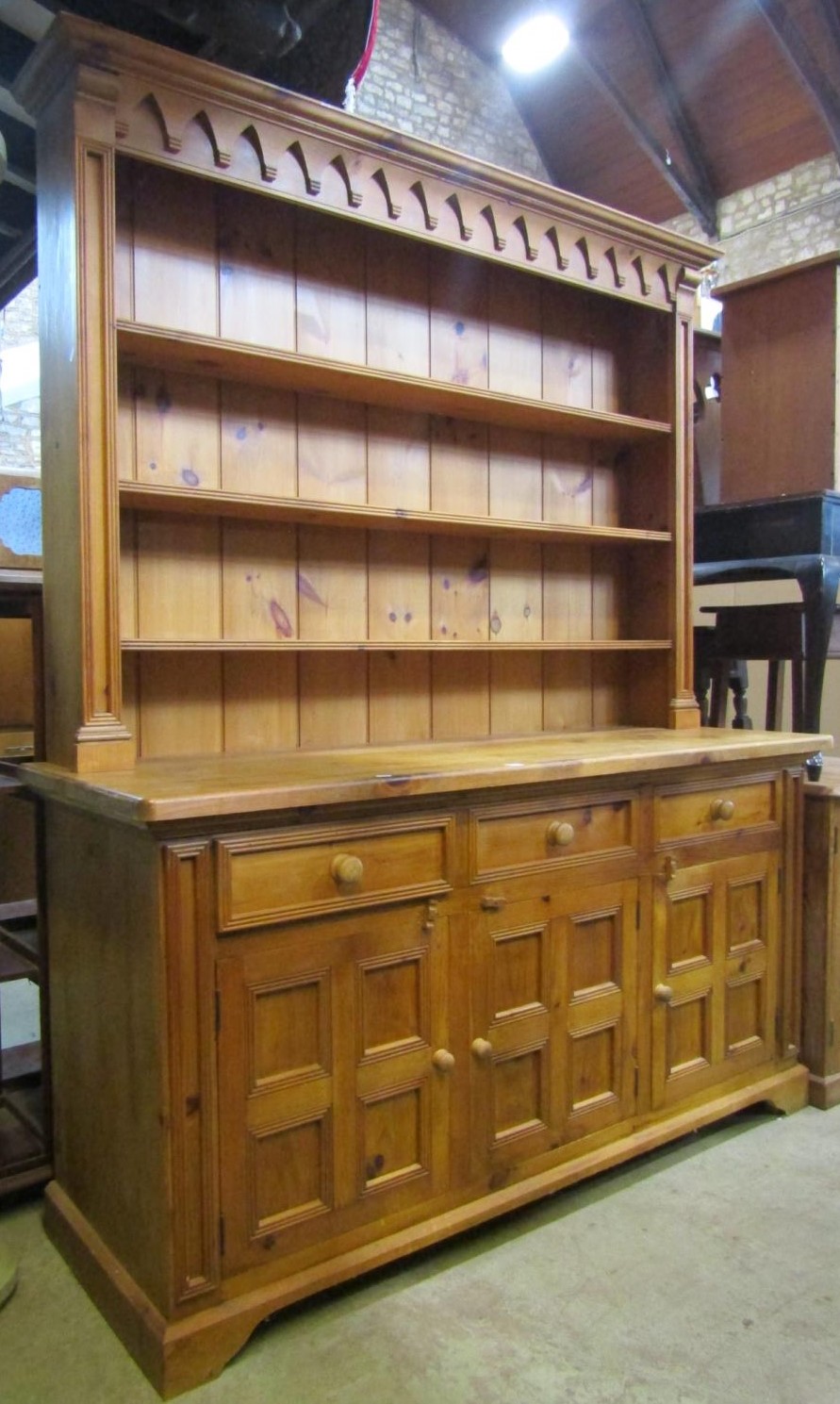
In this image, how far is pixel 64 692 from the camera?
167cm

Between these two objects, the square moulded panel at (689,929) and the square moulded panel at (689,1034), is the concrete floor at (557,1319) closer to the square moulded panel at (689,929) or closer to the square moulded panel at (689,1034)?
the square moulded panel at (689,1034)

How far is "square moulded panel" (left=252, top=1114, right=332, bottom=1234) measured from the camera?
1.46m

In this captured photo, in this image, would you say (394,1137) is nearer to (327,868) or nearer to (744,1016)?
(327,868)

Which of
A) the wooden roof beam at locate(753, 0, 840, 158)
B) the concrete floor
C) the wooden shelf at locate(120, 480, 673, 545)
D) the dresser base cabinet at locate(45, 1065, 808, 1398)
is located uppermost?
the wooden roof beam at locate(753, 0, 840, 158)

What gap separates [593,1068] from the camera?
190 centimetres

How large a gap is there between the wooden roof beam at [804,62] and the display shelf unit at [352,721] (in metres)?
4.01

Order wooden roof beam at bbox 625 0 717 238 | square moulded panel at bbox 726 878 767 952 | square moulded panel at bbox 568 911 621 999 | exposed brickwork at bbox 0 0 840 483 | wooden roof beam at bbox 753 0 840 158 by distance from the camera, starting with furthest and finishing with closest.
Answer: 1. exposed brickwork at bbox 0 0 840 483
2. wooden roof beam at bbox 625 0 717 238
3. wooden roof beam at bbox 753 0 840 158
4. square moulded panel at bbox 726 878 767 952
5. square moulded panel at bbox 568 911 621 999

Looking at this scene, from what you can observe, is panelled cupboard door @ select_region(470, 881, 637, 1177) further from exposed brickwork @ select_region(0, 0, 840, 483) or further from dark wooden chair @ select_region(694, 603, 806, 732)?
exposed brickwork @ select_region(0, 0, 840, 483)

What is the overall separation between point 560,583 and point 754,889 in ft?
3.00

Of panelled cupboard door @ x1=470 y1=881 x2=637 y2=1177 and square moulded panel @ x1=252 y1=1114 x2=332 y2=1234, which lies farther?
panelled cupboard door @ x1=470 y1=881 x2=637 y2=1177

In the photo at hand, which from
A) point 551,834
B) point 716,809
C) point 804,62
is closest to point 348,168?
point 551,834

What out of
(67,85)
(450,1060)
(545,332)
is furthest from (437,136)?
(450,1060)

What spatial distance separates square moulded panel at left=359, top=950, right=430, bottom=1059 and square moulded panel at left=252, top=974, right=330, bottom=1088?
0.26ft

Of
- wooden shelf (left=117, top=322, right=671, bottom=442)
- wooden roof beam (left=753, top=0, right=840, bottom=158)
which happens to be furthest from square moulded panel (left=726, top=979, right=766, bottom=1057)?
wooden roof beam (left=753, top=0, right=840, bottom=158)
